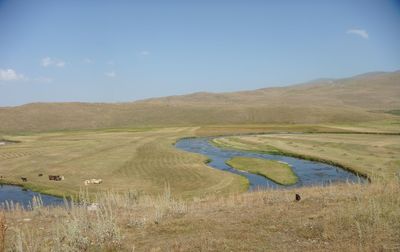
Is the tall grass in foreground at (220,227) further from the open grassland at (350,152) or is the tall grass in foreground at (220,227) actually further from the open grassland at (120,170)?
the open grassland at (350,152)

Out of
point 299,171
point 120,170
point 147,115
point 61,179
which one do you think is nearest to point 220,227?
point 61,179

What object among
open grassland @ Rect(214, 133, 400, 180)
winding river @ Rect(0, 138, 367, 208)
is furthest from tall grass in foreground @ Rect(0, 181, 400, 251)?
open grassland @ Rect(214, 133, 400, 180)

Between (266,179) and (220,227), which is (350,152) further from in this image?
(220,227)

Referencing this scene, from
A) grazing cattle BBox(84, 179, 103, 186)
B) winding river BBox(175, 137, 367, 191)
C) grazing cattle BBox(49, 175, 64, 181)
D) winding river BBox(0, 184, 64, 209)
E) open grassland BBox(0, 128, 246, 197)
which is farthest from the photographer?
grazing cattle BBox(49, 175, 64, 181)

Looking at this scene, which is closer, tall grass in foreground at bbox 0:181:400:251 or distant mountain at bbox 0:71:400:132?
tall grass in foreground at bbox 0:181:400:251

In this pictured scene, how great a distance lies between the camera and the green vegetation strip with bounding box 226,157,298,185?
44281mm

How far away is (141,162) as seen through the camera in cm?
5538

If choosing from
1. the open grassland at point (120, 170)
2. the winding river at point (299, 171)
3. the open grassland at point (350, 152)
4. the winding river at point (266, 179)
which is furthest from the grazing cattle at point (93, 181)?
the open grassland at point (350, 152)

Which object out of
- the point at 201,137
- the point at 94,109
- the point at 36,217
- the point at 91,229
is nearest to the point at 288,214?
the point at 91,229

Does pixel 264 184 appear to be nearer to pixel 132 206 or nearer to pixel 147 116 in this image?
pixel 132 206

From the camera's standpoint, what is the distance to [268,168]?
5009cm

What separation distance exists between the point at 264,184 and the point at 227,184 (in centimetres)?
404

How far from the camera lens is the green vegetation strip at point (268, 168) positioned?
44281mm

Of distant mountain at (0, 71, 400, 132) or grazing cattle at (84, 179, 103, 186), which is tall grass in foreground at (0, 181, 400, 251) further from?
distant mountain at (0, 71, 400, 132)
